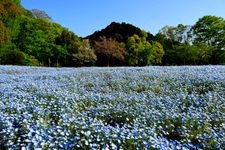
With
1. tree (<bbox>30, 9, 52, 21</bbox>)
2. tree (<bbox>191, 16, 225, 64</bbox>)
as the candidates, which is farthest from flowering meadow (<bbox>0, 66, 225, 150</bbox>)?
tree (<bbox>30, 9, 52, 21</bbox>)

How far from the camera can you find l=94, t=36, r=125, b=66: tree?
54125mm

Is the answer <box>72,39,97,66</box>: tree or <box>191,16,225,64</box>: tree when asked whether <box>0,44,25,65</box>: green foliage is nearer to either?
<box>72,39,97,66</box>: tree

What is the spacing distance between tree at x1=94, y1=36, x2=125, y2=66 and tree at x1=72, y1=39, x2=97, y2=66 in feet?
6.50

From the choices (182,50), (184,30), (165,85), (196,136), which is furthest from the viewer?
(184,30)

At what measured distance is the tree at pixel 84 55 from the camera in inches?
2028

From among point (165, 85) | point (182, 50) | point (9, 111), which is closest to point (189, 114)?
point (9, 111)

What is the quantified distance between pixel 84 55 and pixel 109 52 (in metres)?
4.11

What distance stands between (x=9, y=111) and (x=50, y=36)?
46386 mm

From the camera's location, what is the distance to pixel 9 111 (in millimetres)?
8289

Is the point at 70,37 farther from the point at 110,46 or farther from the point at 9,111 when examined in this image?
the point at 9,111

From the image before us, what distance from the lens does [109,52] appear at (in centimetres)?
5403

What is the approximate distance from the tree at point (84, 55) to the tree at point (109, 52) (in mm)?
1981

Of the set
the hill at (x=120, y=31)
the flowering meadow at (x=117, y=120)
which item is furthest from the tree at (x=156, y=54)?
the flowering meadow at (x=117, y=120)

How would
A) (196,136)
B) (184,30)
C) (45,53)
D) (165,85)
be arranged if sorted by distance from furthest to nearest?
(184,30), (45,53), (165,85), (196,136)
